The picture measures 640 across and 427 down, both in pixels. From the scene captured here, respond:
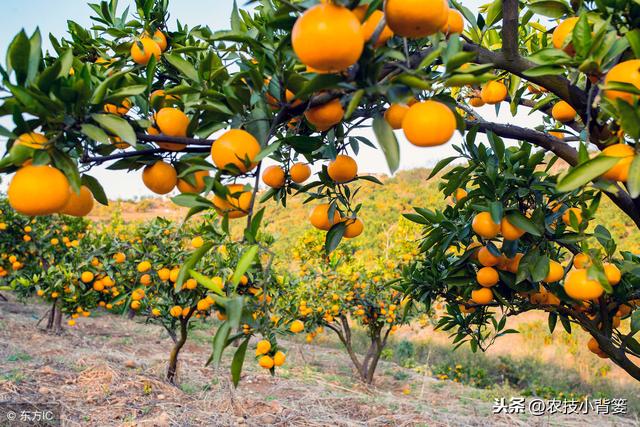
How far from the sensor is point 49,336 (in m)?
5.78

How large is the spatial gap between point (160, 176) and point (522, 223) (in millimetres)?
1013

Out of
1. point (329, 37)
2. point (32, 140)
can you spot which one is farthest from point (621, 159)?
point (32, 140)

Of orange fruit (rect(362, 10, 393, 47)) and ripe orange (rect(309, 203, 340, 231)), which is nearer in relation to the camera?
orange fruit (rect(362, 10, 393, 47))

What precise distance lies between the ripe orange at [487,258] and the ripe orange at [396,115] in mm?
934

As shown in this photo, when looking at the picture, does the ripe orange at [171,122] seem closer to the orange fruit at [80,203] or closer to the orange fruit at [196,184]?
the orange fruit at [196,184]

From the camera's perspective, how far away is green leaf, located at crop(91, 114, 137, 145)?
29.7 inches

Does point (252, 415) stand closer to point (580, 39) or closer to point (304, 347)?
point (580, 39)

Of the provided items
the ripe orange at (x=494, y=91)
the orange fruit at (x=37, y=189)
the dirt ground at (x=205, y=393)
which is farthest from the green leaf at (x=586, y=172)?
the dirt ground at (x=205, y=393)

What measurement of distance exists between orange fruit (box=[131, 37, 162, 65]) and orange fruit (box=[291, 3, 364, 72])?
962 millimetres

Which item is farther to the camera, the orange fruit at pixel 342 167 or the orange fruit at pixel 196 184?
the orange fruit at pixel 342 167

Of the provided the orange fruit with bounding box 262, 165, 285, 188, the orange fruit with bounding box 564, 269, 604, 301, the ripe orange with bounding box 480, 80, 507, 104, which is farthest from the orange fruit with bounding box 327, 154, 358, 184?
the ripe orange with bounding box 480, 80, 507, 104

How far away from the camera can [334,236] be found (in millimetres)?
1292

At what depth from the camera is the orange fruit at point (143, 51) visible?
1409 mm

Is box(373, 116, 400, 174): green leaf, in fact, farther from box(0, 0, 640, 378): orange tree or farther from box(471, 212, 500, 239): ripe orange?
box(471, 212, 500, 239): ripe orange
